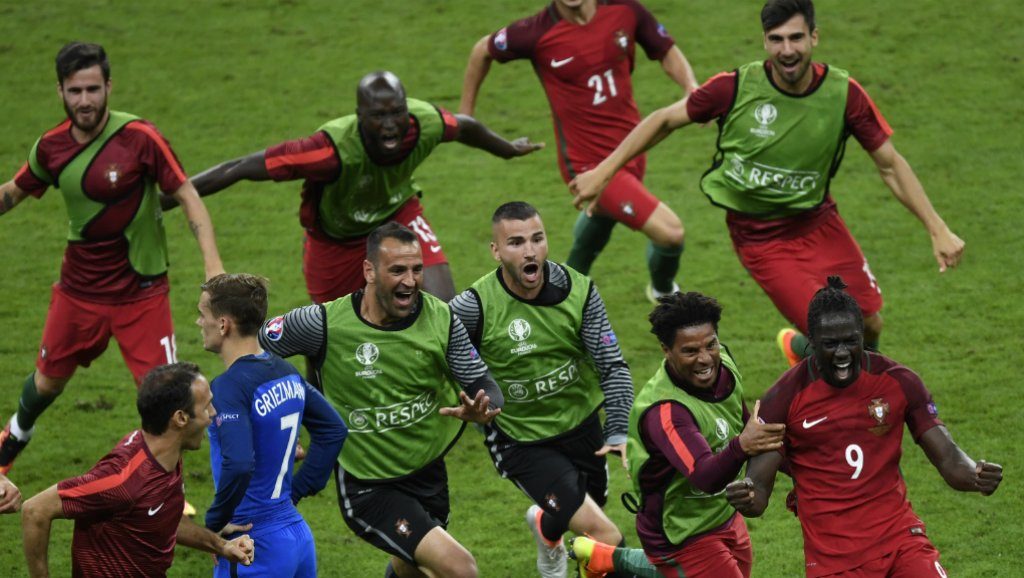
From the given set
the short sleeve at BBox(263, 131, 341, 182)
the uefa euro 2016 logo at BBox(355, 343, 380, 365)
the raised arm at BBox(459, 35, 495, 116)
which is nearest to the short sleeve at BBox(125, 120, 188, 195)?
the short sleeve at BBox(263, 131, 341, 182)

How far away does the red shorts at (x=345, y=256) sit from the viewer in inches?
362

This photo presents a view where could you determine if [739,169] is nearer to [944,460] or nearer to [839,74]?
[839,74]

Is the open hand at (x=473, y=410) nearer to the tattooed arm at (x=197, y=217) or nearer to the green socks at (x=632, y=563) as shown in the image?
the green socks at (x=632, y=563)

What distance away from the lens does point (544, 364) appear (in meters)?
7.23

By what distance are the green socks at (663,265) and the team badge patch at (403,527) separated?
407 centimetres

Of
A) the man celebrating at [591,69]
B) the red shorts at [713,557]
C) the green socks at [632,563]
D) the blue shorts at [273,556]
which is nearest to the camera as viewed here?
the blue shorts at [273,556]

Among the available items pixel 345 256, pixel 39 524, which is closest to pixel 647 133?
pixel 345 256

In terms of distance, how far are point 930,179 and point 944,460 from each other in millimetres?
7823

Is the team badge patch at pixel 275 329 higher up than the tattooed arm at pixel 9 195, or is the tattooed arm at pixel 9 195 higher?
the team badge patch at pixel 275 329

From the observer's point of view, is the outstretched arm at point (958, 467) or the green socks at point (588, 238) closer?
the outstretched arm at point (958, 467)

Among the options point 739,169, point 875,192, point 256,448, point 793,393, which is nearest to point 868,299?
point 739,169

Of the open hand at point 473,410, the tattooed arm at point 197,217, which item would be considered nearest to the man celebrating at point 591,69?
the tattooed arm at point 197,217

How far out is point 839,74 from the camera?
8.39 metres

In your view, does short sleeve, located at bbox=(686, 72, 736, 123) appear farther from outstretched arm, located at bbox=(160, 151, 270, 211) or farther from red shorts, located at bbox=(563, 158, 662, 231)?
outstretched arm, located at bbox=(160, 151, 270, 211)
